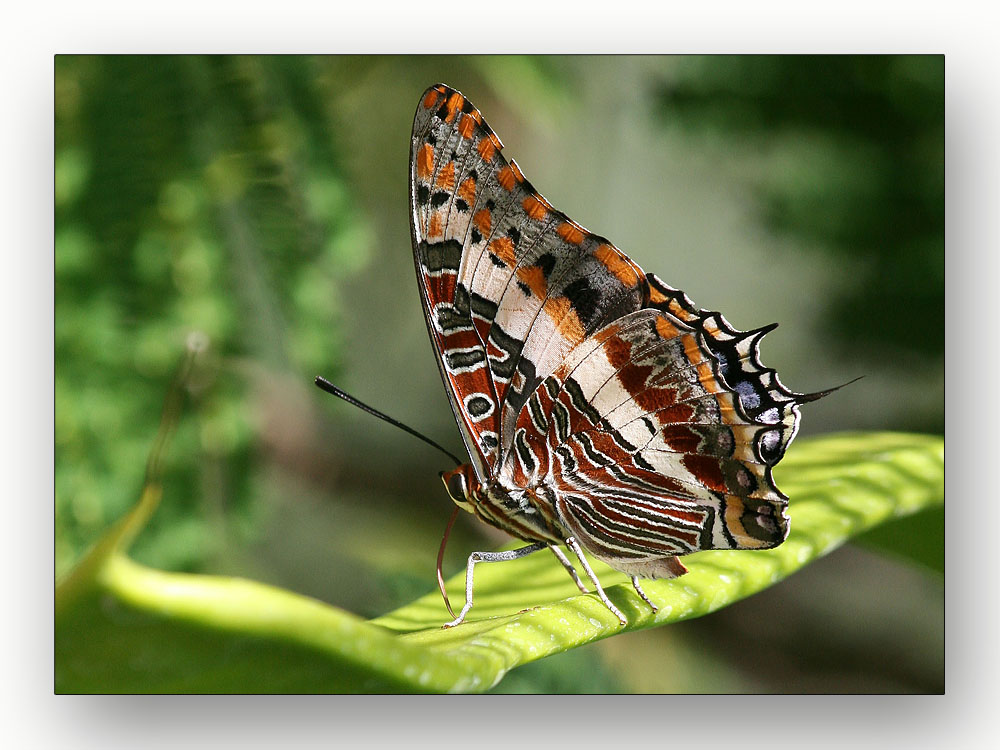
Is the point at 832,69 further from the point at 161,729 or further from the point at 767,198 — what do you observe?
the point at 161,729

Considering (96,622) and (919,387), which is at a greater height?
(919,387)

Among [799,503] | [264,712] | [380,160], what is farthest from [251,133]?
[799,503]

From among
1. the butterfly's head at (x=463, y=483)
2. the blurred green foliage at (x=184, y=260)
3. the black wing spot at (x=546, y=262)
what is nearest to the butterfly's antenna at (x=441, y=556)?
the butterfly's head at (x=463, y=483)

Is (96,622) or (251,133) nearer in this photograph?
(96,622)

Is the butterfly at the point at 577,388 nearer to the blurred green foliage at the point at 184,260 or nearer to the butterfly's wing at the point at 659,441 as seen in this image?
the butterfly's wing at the point at 659,441

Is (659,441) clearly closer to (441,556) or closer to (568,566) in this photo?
(568,566)

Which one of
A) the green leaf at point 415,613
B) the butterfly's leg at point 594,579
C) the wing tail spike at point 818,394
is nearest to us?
the green leaf at point 415,613

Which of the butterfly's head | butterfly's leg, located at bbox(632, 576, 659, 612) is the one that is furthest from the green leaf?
the butterfly's head
